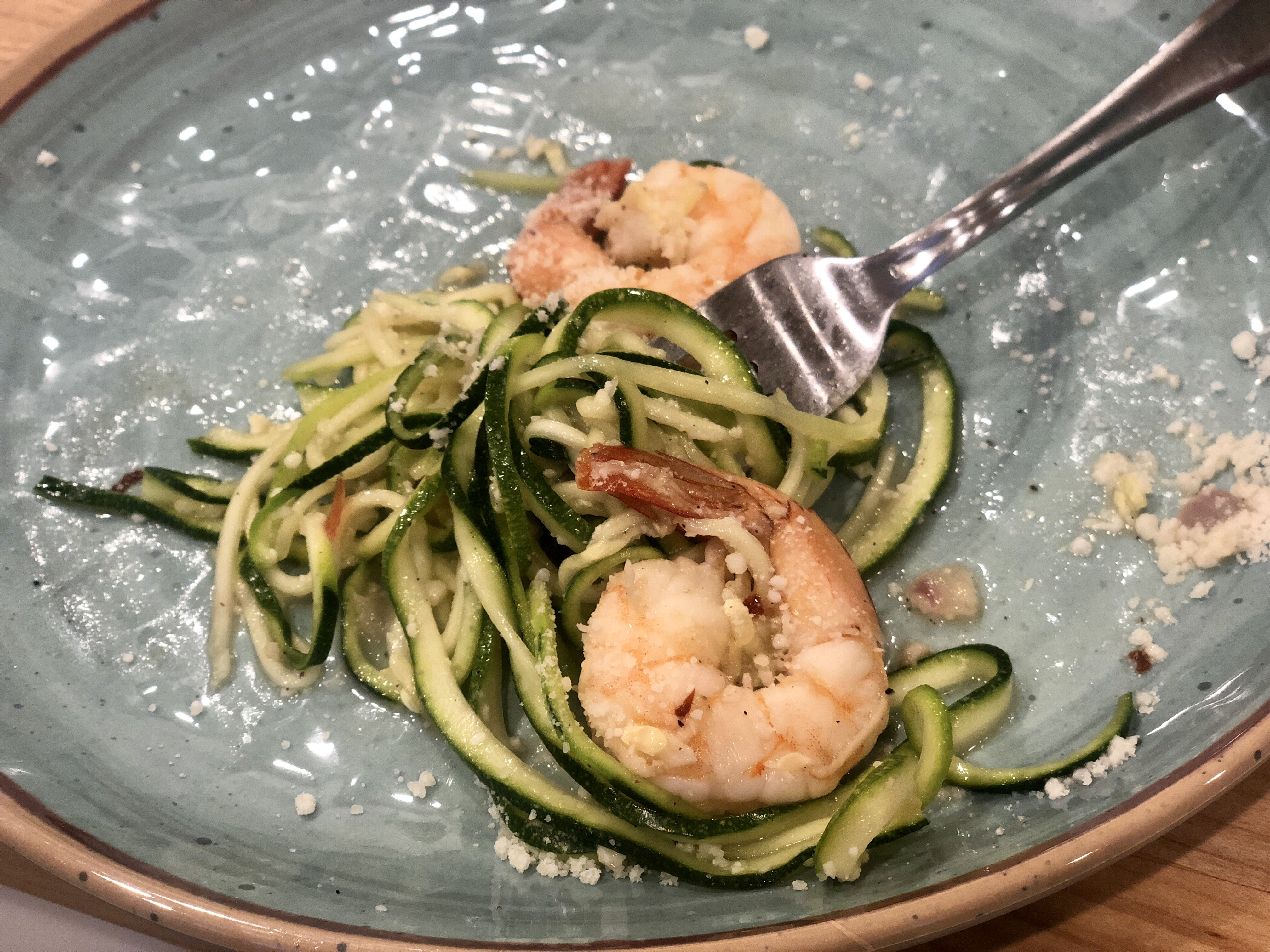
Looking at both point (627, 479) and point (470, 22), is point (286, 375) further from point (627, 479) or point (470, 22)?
point (470, 22)

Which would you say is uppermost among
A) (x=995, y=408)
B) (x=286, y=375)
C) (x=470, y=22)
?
(x=470, y=22)

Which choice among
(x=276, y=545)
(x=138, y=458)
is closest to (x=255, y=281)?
(x=138, y=458)

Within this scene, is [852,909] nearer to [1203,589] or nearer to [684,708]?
[684,708]

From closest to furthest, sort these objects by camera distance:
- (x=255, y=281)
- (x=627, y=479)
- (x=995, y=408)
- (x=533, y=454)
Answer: (x=627, y=479)
(x=533, y=454)
(x=995, y=408)
(x=255, y=281)

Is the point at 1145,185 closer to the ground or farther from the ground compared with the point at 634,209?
closer to the ground

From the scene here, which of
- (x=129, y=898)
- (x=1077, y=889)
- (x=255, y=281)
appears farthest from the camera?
(x=255, y=281)

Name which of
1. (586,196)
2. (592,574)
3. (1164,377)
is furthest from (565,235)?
(1164,377)

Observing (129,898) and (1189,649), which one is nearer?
(129,898)

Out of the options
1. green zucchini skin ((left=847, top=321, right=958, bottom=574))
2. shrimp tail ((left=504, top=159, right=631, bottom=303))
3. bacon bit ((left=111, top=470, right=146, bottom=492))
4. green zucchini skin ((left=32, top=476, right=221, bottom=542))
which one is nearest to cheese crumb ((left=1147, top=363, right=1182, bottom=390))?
green zucchini skin ((left=847, top=321, right=958, bottom=574))
